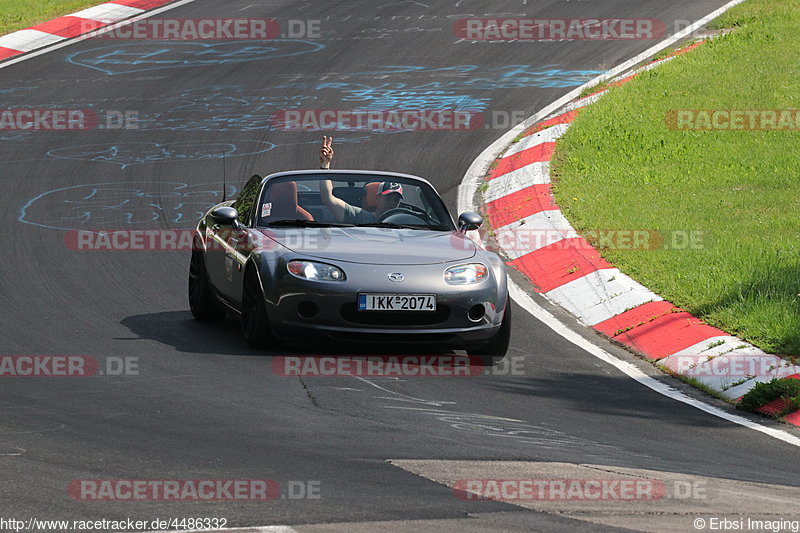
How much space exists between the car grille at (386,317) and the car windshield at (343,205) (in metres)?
1.22

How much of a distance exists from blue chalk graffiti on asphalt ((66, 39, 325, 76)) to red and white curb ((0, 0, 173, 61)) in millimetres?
1062

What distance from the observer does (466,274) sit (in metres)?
9.07

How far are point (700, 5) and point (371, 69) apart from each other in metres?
6.67

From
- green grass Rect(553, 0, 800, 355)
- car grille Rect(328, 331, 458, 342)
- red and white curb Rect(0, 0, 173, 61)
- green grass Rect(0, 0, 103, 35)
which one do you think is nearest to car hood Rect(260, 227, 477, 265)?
car grille Rect(328, 331, 458, 342)

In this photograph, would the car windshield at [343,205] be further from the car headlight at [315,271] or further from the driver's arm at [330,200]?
the car headlight at [315,271]

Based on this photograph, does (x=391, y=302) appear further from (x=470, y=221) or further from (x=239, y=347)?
(x=470, y=221)

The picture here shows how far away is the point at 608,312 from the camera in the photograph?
10.8m

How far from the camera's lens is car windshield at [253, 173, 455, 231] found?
390 inches

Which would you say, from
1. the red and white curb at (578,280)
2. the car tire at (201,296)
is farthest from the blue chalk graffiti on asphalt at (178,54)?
the car tire at (201,296)

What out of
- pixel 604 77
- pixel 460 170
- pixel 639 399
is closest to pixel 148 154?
pixel 460 170

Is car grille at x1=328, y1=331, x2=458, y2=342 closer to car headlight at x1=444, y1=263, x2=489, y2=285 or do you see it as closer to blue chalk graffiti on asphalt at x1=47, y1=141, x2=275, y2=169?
car headlight at x1=444, y1=263, x2=489, y2=285

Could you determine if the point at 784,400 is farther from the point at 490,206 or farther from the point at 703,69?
the point at 703,69

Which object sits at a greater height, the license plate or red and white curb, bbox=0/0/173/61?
red and white curb, bbox=0/0/173/61

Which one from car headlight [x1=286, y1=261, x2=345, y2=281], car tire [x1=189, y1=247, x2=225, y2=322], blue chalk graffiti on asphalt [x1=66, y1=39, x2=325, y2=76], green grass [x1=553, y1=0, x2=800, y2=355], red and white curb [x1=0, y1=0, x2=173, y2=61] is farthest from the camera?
red and white curb [x1=0, y1=0, x2=173, y2=61]
